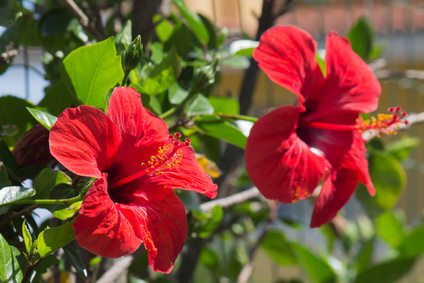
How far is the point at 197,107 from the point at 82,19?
0.21m

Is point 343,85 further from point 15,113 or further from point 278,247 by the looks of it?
point 278,247

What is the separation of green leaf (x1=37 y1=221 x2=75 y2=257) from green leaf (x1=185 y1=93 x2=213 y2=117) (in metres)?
0.24

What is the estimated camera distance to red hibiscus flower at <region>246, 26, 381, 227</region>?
0.60 m

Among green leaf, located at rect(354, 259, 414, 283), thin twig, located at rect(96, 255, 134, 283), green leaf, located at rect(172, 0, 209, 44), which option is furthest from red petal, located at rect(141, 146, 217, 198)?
green leaf, located at rect(354, 259, 414, 283)

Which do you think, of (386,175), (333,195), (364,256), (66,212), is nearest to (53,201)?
(66,212)

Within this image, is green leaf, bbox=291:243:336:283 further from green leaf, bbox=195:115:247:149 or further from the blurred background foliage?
green leaf, bbox=195:115:247:149

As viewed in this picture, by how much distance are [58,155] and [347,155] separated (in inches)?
14.5

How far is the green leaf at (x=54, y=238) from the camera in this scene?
1.64 ft

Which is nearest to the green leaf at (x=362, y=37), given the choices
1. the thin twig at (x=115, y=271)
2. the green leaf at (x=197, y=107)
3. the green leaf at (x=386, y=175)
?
the green leaf at (x=386, y=175)

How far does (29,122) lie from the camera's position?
0.69m

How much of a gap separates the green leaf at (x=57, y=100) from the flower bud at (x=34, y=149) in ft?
0.25

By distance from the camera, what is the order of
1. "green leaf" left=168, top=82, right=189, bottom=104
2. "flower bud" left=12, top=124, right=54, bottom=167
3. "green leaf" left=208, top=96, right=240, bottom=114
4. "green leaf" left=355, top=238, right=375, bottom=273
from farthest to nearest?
1. "green leaf" left=355, top=238, right=375, bottom=273
2. "green leaf" left=208, top=96, right=240, bottom=114
3. "green leaf" left=168, top=82, right=189, bottom=104
4. "flower bud" left=12, top=124, right=54, bottom=167

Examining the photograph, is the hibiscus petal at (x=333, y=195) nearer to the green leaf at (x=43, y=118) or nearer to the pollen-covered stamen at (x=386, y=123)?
the pollen-covered stamen at (x=386, y=123)

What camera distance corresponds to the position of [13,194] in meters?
0.49
